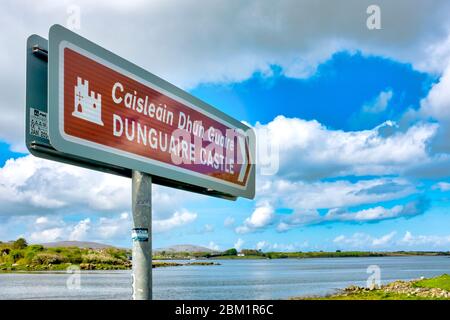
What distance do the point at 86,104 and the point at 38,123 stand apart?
68 centimetres

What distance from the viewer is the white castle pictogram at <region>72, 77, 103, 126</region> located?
21.7 ft

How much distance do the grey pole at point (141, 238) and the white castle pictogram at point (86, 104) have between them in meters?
1.25

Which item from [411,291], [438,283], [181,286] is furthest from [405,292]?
[181,286]

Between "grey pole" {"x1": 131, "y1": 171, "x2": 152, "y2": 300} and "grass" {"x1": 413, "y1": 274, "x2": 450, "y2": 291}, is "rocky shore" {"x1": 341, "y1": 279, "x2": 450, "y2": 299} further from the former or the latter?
"grey pole" {"x1": 131, "y1": 171, "x2": 152, "y2": 300}

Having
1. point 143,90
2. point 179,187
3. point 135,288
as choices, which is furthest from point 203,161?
point 135,288

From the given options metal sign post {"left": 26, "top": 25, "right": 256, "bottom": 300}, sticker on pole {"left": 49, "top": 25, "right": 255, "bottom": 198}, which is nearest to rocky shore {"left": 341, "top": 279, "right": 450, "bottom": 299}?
sticker on pole {"left": 49, "top": 25, "right": 255, "bottom": 198}

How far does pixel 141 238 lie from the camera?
7609mm

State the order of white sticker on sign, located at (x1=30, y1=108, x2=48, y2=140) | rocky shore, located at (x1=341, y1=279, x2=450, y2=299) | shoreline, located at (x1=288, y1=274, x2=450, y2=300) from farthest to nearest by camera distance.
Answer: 1. rocky shore, located at (x1=341, y1=279, x2=450, y2=299)
2. shoreline, located at (x1=288, y1=274, x2=450, y2=300)
3. white sticker on sign, located at (x1=30, y1=108, x2=48, y2=140)

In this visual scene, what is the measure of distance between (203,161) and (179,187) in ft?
2.48

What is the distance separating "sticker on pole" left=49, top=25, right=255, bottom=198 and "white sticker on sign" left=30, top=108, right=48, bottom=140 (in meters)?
0.47
